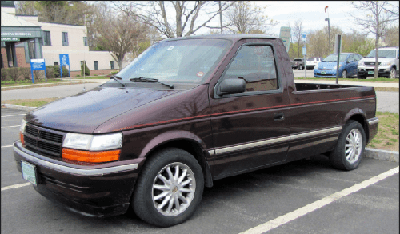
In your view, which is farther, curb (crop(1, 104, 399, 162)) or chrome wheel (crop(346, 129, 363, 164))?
curb (crop(1, 104, 399, 162))

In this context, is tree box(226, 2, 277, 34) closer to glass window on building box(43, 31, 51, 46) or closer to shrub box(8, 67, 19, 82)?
shrub box(8, 67, 19, 82)

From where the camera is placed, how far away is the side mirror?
12.4ft

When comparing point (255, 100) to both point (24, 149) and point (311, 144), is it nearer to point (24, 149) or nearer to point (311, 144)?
point (311, 144)

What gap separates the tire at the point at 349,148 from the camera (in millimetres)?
5238

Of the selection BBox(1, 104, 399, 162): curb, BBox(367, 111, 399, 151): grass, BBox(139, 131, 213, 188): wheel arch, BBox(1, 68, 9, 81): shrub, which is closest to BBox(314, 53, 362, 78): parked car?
BBox(367, 111, 399, 151): grass

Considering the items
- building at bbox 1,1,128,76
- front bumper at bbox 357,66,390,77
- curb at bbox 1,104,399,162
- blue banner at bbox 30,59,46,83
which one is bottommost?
curb at bbox 1,104,399,162

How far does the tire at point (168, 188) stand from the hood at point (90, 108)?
0.55 m

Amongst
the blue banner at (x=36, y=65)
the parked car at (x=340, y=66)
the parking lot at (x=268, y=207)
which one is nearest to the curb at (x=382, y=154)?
the parking lot at (x=268, y=207)

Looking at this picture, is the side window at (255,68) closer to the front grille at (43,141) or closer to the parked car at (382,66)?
the front grille at (43,141)

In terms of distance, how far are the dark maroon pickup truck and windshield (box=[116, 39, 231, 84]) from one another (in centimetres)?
1

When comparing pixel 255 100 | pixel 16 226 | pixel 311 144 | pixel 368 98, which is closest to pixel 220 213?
pixel 255 100

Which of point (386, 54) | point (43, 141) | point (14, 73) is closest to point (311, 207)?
point (43, 141)

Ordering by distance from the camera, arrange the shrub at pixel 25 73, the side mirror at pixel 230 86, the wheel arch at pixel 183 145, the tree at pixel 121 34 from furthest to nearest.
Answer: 1. the tree at pixel 121 34
2. the shrub at pixel 25 73
3. the side mirror at pixel 230 86
4. the wheel arch at pixel 183 145

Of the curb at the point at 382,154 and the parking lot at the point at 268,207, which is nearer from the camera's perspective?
the parking lot at the point at 268,207
